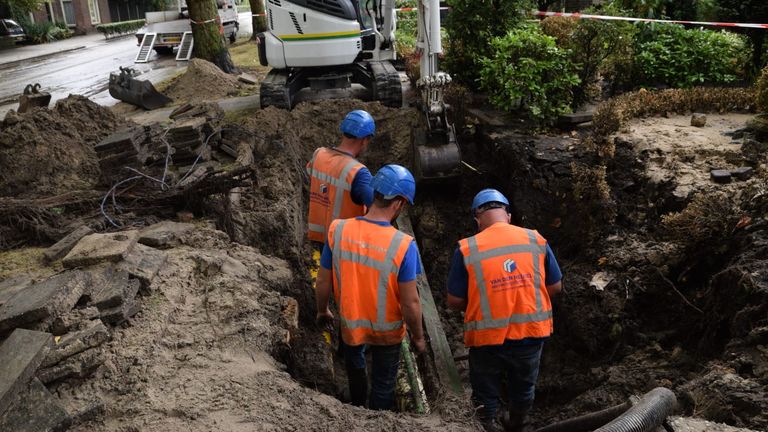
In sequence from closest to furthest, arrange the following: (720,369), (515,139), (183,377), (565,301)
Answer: (183,377), (720,369), (565,301), (515,139)

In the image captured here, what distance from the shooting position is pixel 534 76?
800 cm

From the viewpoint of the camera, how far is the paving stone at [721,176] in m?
5.67

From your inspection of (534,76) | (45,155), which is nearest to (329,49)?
(534,76)

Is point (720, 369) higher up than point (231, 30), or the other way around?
point (231, 30)

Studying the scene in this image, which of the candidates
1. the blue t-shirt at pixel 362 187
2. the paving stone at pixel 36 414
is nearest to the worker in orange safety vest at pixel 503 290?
the blue t-shirt at pixel 362 187

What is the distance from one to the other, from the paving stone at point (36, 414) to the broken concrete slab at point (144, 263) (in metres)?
1.22

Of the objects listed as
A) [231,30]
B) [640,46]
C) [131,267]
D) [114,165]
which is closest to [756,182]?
[640,46]

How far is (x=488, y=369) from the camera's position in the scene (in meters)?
4.05

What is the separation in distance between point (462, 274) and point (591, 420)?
1286mm

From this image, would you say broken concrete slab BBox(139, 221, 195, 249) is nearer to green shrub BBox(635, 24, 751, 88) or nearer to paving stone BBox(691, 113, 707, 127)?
paving stone BBox(691, 113, 707, 127)

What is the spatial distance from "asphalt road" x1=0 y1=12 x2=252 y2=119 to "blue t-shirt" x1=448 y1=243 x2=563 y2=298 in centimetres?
1153

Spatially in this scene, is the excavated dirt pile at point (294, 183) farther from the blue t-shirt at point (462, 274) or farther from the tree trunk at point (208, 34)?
the tree trunk at point (208, 34)

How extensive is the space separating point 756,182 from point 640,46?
4398mm

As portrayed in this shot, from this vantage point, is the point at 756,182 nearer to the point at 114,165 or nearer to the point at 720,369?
the point at 720,369
